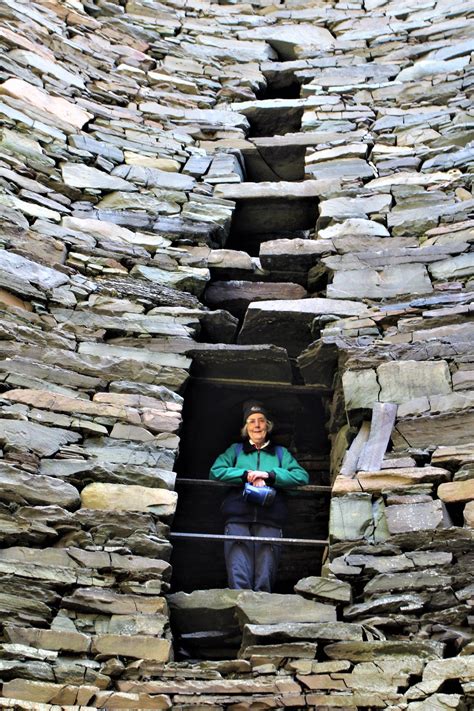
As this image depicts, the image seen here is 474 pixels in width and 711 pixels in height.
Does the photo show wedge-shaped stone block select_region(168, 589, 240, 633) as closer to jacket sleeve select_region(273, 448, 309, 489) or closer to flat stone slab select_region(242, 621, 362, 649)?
flat stone slab select_region(242, 621, 362, 649)

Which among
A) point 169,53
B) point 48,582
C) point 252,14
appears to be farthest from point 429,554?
point 252,14

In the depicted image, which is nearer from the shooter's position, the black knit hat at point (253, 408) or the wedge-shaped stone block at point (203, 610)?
the wedge-shaped stone block at point (203, 610)

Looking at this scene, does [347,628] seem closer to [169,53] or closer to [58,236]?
[58,236]

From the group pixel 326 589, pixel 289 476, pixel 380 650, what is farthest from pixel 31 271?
pixel 380 650

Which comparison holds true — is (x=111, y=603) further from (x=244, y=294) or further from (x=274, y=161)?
A: (x=274, y=161)

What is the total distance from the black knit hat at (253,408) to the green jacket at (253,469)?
8.8 inches

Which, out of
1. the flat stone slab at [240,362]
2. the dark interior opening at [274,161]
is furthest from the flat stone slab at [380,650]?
the dark interior opening at [274,161]

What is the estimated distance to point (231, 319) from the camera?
7496mm

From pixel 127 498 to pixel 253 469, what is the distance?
3.22 ft

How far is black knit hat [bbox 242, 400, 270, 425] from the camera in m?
6.98

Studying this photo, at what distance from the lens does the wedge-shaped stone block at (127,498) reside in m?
5.82

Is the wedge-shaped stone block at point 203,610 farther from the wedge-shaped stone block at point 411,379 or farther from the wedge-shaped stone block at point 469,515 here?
the wedge-shaped stone block at point 411,379

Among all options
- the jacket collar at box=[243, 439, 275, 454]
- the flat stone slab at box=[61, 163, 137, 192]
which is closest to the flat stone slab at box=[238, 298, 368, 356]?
the jacket collar at box=[243, 439, 275, 454]

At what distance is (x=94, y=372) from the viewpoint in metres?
6.73
